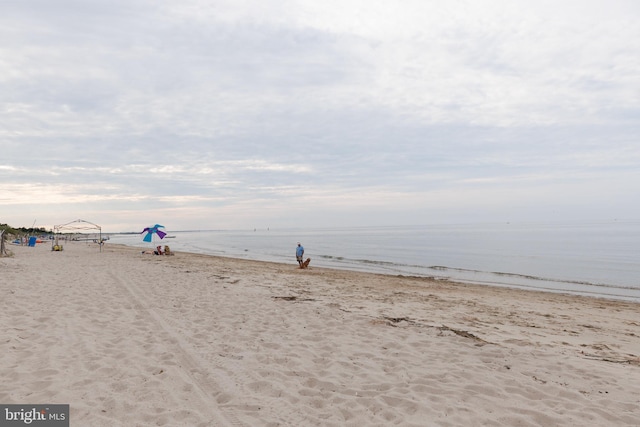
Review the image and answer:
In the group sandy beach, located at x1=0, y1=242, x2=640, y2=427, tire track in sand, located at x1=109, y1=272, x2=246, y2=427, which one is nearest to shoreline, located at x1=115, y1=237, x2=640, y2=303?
sandy beach, located at x1=0, y1=242, x2=640, y2=427

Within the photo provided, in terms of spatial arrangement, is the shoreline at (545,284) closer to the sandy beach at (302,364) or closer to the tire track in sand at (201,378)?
the sandy beach at (302,364)

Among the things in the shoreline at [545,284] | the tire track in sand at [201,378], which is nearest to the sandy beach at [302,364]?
the tire track in sand at [201,378]

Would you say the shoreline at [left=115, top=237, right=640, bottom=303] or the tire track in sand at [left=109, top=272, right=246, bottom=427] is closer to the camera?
the tire track in sand at [left=109, top=272, right=246, bottom=427]

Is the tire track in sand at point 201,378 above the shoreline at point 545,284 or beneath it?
above

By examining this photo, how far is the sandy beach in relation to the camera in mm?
4109

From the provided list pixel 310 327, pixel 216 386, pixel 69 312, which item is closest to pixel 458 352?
pixel 310 327

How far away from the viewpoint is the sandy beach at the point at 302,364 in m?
4.11

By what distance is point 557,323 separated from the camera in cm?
1022

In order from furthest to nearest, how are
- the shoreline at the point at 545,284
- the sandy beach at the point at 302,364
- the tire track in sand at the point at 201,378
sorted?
the shoreline at the point at 545,284 → the sandy beach at the point at 302,364 → the tire track in sand at the point at 201,378

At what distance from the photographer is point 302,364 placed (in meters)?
5.55

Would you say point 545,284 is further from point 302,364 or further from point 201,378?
point 201,378

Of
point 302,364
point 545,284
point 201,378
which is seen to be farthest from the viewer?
point 545,284

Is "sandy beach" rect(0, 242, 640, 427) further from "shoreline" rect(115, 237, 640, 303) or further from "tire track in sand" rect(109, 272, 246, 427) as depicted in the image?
"shoreline" rect(115, 237, 640, 303)

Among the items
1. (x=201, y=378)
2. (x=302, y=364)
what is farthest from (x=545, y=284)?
(x=201, y=378)
